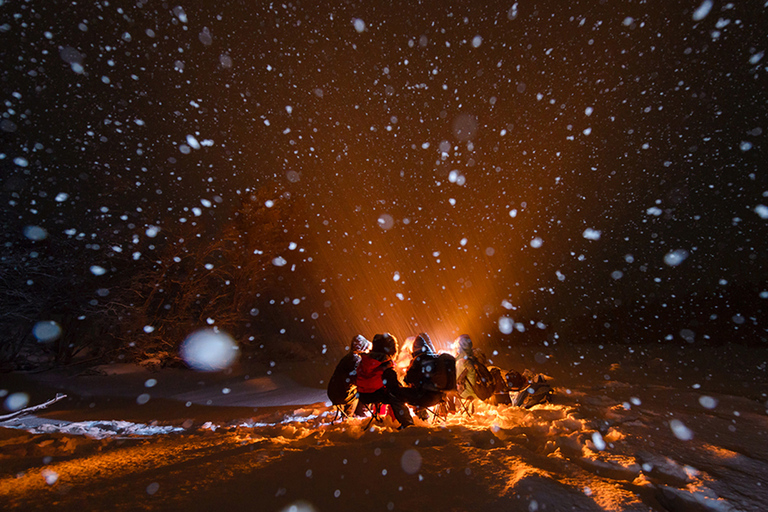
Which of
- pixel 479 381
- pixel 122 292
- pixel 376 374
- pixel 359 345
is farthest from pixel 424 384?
pixel 122 292

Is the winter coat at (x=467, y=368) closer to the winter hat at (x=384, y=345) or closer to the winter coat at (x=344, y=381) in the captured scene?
the winter hat at (x=384, y=345)

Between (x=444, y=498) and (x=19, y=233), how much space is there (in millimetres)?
9644

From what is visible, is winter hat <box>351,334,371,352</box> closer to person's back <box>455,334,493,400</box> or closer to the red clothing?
the red clothing

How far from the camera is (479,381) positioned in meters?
5.41

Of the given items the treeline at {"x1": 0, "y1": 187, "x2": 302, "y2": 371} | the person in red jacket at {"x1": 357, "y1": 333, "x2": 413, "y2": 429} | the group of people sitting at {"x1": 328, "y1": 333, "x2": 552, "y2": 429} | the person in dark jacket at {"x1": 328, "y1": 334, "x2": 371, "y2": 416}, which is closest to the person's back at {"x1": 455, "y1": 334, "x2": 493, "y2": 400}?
the group of people sitting at {"x1": 328, "y1": 333, "x2": 552, "y2": 429}

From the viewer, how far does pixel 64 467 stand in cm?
251

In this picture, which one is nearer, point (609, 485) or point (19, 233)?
point (609, 485)

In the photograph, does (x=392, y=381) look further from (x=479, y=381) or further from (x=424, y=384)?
(x=479, y=381)

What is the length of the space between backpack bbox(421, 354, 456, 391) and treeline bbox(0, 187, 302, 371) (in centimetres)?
759

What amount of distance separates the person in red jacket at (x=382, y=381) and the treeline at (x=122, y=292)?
6755 mm

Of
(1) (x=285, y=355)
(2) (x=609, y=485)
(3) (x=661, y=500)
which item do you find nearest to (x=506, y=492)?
(2) (x=609, y=485)

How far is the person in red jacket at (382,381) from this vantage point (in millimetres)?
4316

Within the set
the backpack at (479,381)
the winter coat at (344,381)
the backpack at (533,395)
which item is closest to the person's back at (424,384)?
the winter coat at (344,381)

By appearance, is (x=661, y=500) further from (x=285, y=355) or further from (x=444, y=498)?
(x=285, y=355)
